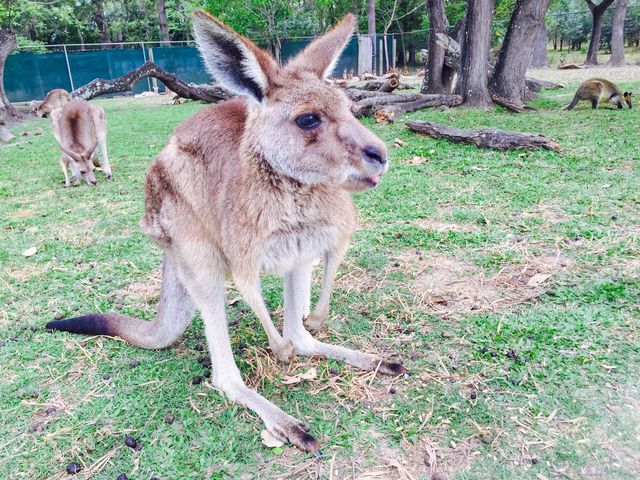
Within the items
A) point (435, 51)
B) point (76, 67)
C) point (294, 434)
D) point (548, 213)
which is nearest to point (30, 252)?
point (294, 434)

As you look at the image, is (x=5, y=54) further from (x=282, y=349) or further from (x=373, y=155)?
(x=373, y=155)

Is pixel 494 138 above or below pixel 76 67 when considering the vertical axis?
below

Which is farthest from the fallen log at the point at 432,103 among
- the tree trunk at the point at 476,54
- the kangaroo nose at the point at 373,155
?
the kangaroo nose at the point at 373,155

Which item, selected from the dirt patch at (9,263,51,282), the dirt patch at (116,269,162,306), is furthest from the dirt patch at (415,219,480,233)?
the dirt patch at (9,263,51,282)

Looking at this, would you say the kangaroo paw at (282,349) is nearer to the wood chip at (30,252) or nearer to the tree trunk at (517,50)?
the wood chip at (30,252)

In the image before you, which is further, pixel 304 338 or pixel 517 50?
pixel 517 50

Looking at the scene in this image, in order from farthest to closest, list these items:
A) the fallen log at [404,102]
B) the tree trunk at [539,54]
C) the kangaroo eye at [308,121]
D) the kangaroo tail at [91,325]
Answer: the tree trunk at [539,54] < the fallen log at [404,102] < the kangaroo tail at [91,325] < the kangaroo eye at [308,121]

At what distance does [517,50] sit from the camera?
775cm

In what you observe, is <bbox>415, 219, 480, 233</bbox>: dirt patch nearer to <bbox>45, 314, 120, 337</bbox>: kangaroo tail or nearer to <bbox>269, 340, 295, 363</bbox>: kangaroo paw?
<bbox>269, 340, 295, 363</bbox>: kangaroo paw

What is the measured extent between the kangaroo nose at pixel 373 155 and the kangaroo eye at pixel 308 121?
0.18 m

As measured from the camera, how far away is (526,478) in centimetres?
142

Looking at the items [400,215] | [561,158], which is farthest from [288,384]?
[561,158]

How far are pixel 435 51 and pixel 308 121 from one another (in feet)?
27.5

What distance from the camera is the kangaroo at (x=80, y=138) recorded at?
5039 mm
